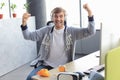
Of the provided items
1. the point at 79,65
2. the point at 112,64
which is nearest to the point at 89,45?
the point at 79,65

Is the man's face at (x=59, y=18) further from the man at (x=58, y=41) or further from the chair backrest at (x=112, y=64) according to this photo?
the chair backrest at (x=112, y=64)

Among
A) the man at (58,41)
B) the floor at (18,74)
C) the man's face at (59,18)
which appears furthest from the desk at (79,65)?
the floor at (18,74)

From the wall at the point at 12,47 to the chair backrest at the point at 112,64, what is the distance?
3.28 meters

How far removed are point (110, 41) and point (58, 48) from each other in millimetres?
696

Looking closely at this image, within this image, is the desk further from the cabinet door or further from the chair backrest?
the cabinet door

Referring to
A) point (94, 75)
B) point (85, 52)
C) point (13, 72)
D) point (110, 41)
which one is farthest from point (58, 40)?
point (85, 52)

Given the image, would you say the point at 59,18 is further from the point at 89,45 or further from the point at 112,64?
the point at 89,45

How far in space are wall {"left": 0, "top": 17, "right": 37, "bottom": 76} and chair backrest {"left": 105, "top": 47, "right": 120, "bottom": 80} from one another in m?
3.28

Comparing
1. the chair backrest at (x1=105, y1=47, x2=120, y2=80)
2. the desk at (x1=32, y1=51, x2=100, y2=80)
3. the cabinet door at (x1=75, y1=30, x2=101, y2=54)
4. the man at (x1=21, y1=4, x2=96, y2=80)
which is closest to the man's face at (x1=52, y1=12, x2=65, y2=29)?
the man at (x1=21, y1=4, x2=96, y2=80)

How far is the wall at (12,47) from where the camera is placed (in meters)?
4.50

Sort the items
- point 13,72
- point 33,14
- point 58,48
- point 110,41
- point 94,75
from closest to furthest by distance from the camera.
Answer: point 94,75 → point 110,41 → point 58,48 → point 13,72 → point 33,14

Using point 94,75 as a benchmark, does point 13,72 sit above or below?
below

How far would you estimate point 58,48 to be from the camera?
2727mm

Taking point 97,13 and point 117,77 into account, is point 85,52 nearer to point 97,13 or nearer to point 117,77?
point 97,13
